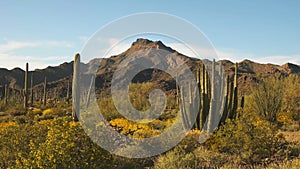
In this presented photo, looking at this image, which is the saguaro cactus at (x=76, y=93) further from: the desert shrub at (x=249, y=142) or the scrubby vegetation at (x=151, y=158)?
the desert shrub at (x=249, y=142)

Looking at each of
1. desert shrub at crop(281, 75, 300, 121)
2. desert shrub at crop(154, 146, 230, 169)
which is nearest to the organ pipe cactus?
desert shrub at crop(154, 146, 230, 169)

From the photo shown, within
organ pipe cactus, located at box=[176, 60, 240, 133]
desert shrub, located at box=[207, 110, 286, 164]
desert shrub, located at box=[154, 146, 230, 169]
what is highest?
organ pipe cactus, located at box=[176, 60, 240, 133]

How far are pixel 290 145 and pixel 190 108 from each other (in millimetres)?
4225

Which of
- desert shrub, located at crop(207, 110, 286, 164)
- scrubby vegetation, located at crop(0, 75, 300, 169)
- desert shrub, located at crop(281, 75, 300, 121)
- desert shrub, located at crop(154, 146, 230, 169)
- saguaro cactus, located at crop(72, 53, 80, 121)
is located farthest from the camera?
desert shrub, located at crop(281, 75, 300, 121)

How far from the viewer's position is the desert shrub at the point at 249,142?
9.10 meters

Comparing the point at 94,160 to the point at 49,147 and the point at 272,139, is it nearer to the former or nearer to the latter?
the point at 49,147

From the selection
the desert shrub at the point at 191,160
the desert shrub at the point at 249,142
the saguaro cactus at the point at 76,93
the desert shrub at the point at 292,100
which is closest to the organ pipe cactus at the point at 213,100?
the desert shrub at the point at 249,142

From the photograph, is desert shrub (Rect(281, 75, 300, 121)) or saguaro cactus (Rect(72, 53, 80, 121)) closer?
saguaro cactus (Rect(72, 53, 80, 121))

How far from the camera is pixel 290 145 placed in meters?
10.1

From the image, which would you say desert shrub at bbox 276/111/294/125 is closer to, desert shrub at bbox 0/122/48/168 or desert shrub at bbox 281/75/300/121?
desert shrub at bbox 281/75/300/121

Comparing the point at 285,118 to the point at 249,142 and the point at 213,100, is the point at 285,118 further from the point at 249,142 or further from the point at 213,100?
the point at 249,142

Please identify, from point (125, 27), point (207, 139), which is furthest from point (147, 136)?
point (125, 27)

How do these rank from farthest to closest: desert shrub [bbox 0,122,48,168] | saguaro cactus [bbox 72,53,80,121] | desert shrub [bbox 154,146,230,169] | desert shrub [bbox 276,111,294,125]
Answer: desert shrub [bbox 276,111,294,125] → saguaro cactus [bbox 72,53,80,121] → desert shrub [bbox 154,146,230,169] → desert shrub [bbox 0,122,48,168]

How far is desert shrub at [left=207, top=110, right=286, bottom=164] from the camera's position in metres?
9.10
